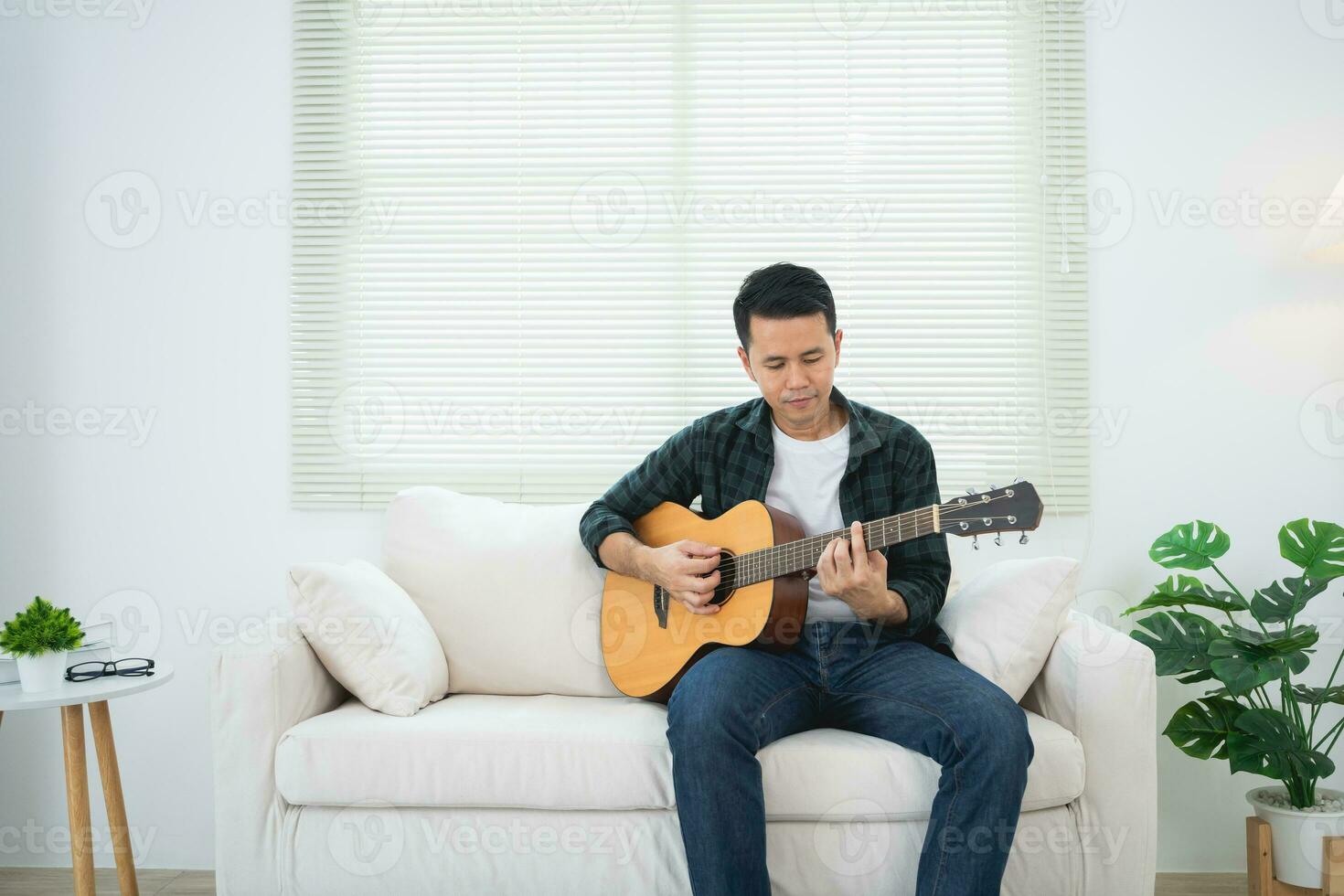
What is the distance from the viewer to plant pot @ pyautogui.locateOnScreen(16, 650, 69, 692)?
1739 mm

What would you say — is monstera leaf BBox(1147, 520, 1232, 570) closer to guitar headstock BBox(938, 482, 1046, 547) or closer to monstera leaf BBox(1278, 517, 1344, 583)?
monstera leaf BBox(1278, 517, 1344, 583)

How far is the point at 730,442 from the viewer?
1.95m

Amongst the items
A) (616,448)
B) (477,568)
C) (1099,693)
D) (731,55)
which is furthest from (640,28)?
(1099,693)

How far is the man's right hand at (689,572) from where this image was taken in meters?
1.76

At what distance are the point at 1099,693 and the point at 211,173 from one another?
2.50 m

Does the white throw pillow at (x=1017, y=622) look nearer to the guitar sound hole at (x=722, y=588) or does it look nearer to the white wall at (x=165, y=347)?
the guitar sound hole at (x=722, y=588)

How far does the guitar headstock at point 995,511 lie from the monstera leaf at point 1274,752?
908 millimetres

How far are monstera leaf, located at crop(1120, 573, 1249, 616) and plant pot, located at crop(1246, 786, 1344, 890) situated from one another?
1.43ft

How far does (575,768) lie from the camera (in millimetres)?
1664

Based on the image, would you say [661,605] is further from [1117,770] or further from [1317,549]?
[1317,549]

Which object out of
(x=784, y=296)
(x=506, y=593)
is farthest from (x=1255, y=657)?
(x=506, y=593)

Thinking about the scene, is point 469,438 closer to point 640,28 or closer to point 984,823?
point 640,28
